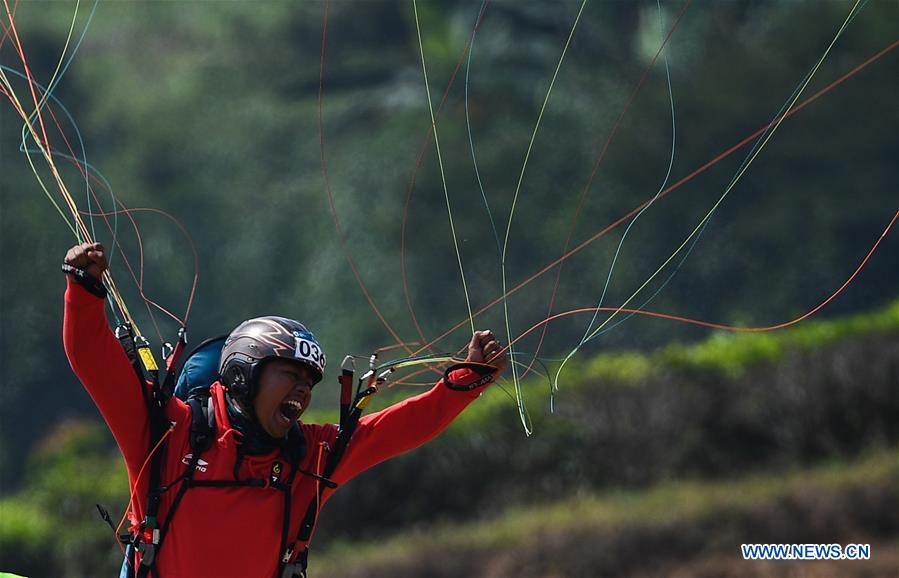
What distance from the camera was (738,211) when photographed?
21.5 m

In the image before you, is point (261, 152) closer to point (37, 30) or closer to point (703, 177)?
point (37, 30)

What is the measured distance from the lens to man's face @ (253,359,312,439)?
17.6 ft

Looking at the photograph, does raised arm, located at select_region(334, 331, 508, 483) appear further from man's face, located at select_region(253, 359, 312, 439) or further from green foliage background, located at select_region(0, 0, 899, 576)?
green foliage background, located at select_region(0, 0, 899, 576)

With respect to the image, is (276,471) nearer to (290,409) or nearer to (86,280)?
(290,409)


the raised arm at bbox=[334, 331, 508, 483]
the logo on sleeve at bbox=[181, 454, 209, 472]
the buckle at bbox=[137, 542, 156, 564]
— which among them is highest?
the raised arm at bbox=[334, 331, 508, 483]

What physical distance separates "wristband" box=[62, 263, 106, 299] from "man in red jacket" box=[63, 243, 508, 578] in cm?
18

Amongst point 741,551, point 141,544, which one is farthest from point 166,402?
point 741,551

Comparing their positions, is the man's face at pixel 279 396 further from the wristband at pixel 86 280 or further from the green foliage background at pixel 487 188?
the green foliage background at pixel 487 188

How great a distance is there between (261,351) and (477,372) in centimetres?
81

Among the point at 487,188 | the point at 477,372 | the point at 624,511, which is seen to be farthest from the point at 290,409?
the point at 487,188

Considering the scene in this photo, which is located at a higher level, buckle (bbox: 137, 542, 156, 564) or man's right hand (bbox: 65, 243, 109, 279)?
man's right hand (bbox: 65, 243, 109, 279)

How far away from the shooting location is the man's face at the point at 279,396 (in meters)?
5.38

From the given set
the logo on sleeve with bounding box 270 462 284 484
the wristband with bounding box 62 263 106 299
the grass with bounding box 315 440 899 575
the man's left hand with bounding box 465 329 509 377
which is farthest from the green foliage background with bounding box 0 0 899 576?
the wristband with bounding box 62 263 106 299

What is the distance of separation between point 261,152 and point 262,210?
4.84 ft
